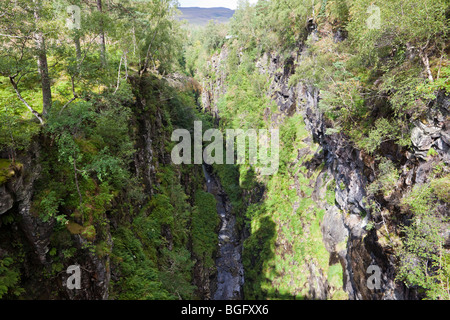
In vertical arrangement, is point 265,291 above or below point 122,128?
below

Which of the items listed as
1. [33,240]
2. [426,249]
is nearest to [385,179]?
[426,249]

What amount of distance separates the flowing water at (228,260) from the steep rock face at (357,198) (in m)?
10.8

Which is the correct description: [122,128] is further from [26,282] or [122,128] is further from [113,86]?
[26,282]

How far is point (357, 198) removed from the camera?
1561cm

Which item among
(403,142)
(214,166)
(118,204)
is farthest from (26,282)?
(214,166)

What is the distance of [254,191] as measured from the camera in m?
34.2

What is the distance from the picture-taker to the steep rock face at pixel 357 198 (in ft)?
31.4

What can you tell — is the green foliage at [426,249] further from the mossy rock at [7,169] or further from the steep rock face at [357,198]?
the mossy rock at [7,169]

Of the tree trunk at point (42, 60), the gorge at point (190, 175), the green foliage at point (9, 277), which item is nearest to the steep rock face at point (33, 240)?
the gorge at point (190, 175)

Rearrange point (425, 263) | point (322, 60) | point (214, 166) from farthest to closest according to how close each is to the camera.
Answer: point (214, 166), point (322, 60), point (425, 263)

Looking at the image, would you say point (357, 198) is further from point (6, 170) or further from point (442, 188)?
point (6, 170)

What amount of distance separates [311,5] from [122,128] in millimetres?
27381

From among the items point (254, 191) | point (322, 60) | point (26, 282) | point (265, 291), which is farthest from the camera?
point (254, 191)

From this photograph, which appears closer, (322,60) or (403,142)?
(403,142)
